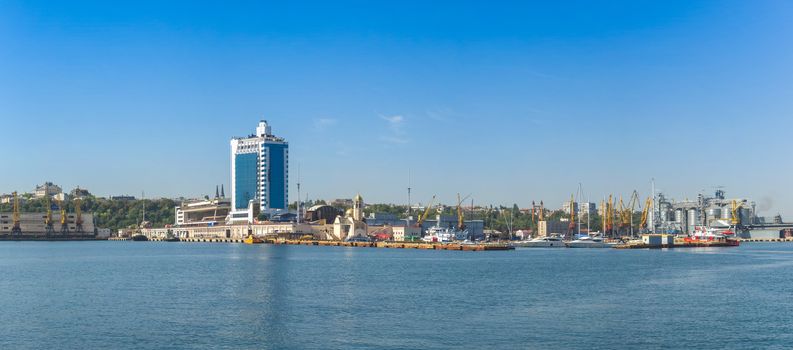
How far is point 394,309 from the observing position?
44.3m

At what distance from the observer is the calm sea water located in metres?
35.0

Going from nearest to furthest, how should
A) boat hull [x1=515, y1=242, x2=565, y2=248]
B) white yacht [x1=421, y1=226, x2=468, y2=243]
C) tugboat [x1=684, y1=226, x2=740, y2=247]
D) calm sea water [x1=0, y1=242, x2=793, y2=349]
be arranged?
calm sea water [x1=0, y1=242, x2=793, y2=349]
tugboat [x1=684, y1=226, x2=740, y2=247]
boat hull [x1=515, y1=242, x2=565, y2=248]
white yacht [x1=421, y1=226, x2=468, y2=243]

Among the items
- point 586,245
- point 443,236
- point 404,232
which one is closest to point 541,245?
point 586,245

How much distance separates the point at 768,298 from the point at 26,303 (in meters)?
41.9

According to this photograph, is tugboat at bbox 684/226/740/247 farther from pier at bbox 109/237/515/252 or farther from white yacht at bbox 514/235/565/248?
pier at bbox 109/237/515/252

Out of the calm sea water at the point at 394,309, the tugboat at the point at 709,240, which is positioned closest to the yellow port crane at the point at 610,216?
the tugboat at the point at 709,240

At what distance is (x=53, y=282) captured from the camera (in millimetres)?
60906

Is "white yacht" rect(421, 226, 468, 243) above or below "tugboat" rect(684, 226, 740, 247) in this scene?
above

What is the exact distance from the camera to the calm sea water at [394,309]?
3500 centimetres

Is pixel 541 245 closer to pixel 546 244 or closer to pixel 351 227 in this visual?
pixel 546 244

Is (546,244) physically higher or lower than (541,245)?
higher

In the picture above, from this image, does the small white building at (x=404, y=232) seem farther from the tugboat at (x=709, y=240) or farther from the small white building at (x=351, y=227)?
the tugboat at (x=709, y=240)

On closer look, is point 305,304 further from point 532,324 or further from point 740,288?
point 740,288

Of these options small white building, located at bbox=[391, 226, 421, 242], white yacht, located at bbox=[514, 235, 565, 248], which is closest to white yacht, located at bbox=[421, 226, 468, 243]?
small white building, located at bbox=[391, 226, 421, 242]
